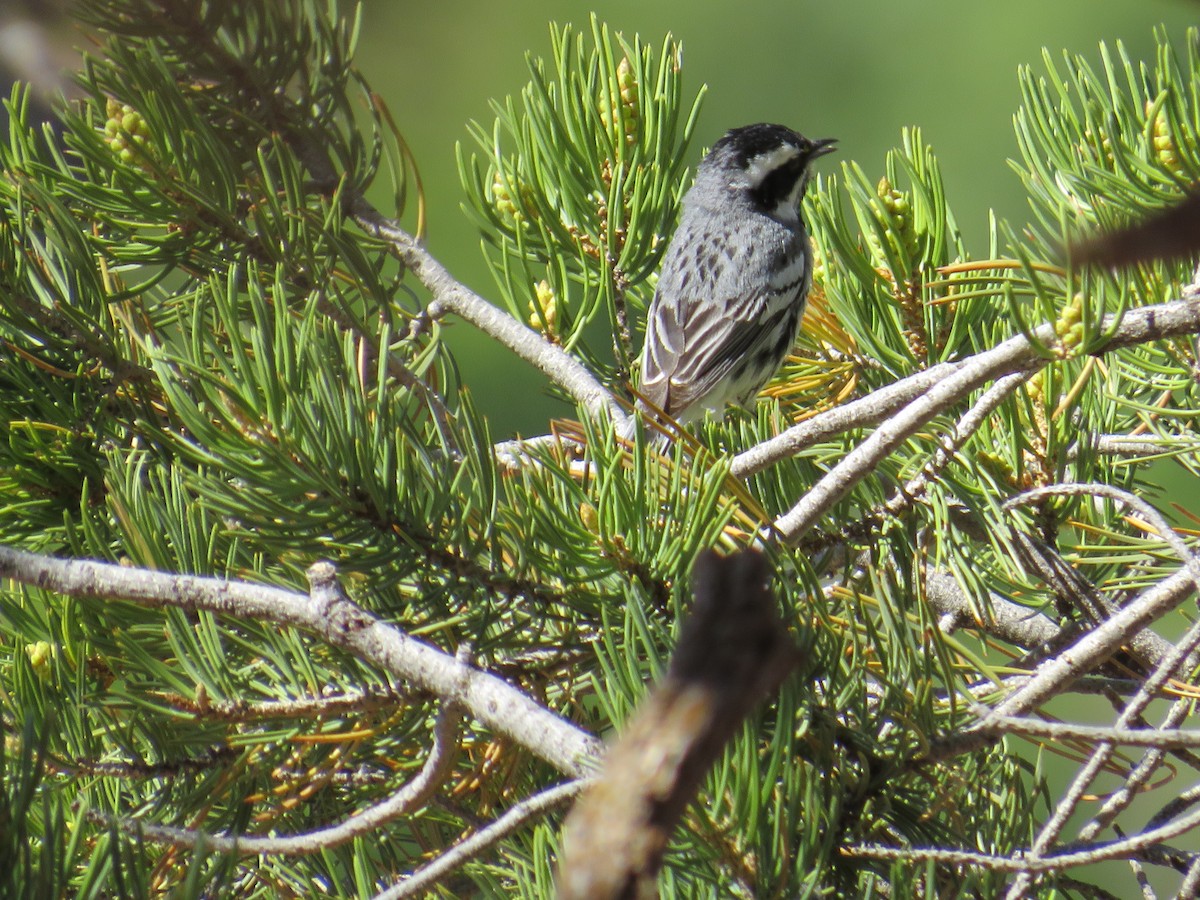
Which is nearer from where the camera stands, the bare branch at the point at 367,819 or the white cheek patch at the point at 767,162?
the bare branch at the point at 367,819

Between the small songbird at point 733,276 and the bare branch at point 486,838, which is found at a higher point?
the small songbird at point 733,276

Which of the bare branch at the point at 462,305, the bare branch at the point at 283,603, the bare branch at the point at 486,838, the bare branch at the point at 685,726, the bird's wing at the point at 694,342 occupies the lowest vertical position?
the bare branch at the point at 486,838

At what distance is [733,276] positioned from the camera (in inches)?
88.0

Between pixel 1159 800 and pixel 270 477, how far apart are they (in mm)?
3886

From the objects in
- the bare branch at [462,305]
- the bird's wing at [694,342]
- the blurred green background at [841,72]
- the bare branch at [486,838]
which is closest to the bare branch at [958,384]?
the bare branch at [486,838]

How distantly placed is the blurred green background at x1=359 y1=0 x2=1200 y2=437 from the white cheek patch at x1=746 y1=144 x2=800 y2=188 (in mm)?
2676

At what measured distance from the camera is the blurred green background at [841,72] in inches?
214

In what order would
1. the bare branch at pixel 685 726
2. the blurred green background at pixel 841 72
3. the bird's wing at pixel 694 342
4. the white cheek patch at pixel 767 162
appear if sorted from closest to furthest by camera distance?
the bare branch at pixel 685 726 → the bird's wing at pixel 694 342 → the white cheek patch at pixel 767 162 → the blurred green background at pixel 841 72

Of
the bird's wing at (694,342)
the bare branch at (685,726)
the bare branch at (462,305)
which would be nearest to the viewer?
the bare branch at (685,726)

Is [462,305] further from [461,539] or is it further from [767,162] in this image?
[767,162]

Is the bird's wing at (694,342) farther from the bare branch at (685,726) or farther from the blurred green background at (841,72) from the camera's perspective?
the blurred green background at (841,72)

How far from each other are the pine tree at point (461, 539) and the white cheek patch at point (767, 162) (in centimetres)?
126

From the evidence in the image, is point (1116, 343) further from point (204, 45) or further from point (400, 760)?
point (204, 45)

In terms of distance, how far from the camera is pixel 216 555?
30.4 inches
